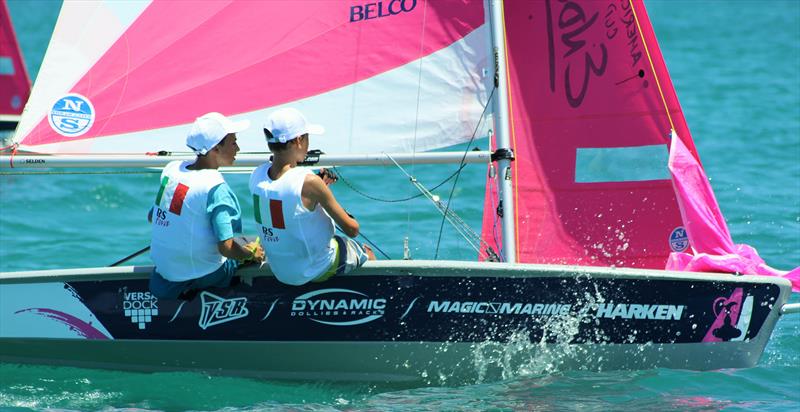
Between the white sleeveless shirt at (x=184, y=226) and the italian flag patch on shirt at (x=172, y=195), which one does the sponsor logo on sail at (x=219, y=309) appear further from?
the italian flag patch on shirt at (x=172, y=195)

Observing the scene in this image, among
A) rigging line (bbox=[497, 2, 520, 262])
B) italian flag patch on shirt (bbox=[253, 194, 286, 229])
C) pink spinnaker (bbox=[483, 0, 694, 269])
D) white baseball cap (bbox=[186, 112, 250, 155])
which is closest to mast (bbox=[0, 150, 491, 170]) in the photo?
rigging line (bbox=[497, 2, 520, 262])

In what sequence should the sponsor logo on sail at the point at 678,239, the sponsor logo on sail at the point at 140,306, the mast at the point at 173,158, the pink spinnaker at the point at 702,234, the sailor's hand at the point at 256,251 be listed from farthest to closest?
the sponsor logo on sail at the point at 678,239 < the mast at the point at 173,158 < the pink spinnaker at the point at 702,234 < the sponsor logo on sail at the point at 140,306 < the sailor's hand at the point at 256,251

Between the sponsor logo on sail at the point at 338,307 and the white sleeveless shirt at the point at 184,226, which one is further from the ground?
the white sleeveless shirt at the point at 184,226

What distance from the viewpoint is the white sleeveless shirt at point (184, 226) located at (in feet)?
16.7

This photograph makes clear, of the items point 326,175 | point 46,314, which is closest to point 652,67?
point 326,175

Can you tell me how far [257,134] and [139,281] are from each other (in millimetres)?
1024

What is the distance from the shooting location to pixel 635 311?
17.8 ft

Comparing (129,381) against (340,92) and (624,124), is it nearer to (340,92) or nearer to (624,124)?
(340,92)

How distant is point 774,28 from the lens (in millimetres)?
24609

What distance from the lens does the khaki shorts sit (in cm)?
522

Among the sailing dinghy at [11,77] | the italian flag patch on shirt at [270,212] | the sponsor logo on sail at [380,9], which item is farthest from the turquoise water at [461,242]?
the sailing dinghy at [11,77]

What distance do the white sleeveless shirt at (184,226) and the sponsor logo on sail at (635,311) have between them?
5.91ft

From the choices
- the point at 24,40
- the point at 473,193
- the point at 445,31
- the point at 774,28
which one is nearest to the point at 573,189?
the point at 445,31

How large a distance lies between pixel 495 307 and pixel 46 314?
2151mm
